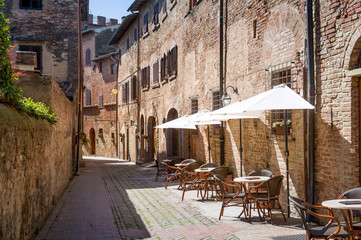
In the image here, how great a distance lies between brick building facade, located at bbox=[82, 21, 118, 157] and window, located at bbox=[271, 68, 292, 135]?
23165 millimetres

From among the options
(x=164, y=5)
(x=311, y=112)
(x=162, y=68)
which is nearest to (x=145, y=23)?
(x=164, y=5)

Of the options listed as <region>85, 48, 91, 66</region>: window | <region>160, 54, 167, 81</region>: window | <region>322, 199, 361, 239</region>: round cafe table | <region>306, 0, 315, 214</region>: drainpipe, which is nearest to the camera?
<region>322, 199, 361, 239</region>: round cafe table

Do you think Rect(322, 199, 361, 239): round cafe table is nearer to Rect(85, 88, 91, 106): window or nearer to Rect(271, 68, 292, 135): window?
Rect(271, 68, 292, 135): window

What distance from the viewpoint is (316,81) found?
6.82 m

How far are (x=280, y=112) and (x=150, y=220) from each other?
136 inches

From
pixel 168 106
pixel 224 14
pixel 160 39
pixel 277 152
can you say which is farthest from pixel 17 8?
pixel 277 152

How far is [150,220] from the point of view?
729 cm

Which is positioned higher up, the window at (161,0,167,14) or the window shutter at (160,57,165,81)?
the window at (161,0,167,14)

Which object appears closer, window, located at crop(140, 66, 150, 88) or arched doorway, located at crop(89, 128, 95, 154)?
window, located at crop(140, 66, 150, 88)

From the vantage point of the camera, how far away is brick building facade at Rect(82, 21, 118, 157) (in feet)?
104

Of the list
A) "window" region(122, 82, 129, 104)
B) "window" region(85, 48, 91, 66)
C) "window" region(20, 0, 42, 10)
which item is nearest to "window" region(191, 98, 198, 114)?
"window" region(20, 0, 42, 10)

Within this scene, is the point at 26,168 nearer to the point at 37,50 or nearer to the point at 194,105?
the point at 194,105

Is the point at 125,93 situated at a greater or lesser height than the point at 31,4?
lesser

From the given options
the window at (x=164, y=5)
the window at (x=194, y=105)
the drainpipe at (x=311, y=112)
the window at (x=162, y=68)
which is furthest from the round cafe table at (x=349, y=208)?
the window at (x=164, y=5)
